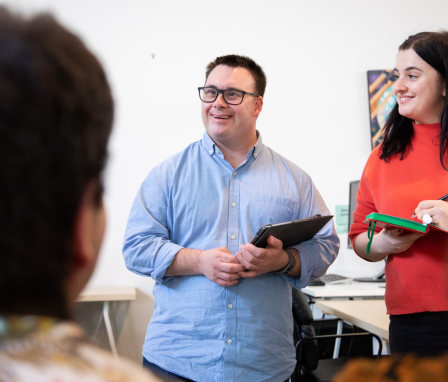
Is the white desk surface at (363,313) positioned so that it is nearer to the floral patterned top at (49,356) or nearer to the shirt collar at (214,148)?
the shirt collar at (214,148)

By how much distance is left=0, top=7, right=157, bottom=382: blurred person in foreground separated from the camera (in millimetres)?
519

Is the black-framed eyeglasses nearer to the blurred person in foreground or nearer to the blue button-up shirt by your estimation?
the blue button-up shirt

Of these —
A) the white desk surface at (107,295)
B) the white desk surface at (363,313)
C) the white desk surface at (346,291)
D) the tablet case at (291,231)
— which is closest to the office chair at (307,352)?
the white desk surface at (363,313)

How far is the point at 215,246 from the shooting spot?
1774 mm

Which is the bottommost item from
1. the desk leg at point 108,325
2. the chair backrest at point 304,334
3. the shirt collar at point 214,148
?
the desk leg at point 108,325

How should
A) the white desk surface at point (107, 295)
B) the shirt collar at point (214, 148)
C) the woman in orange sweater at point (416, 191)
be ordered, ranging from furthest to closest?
1. the white desk surface at point (107, 295)
2. the shirt collar at point (214, 148)
3. the woman in orange sweater at point (416, 191)

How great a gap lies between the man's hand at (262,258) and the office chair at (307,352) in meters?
0.90

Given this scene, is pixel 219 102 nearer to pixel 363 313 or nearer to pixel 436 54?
pixel 436 54

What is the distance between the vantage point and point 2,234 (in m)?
0.53

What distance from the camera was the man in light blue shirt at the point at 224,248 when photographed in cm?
167

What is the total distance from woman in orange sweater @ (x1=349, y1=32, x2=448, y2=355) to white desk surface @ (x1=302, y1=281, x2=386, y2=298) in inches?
51.7

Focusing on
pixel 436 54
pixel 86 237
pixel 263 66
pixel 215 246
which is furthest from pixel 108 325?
pixel 86 237

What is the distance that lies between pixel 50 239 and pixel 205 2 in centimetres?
402

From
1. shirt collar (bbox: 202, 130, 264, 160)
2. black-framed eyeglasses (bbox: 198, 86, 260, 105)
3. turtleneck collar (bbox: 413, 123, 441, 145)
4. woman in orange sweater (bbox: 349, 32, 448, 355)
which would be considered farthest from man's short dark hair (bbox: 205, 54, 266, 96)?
turtleneck collar (bbox: 413, 123, 441, 145)
